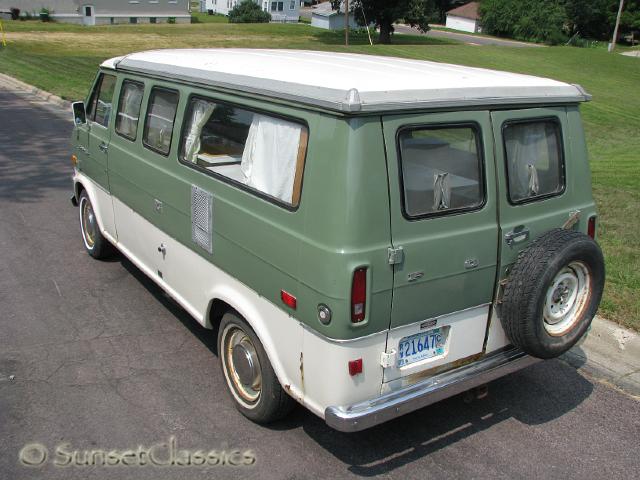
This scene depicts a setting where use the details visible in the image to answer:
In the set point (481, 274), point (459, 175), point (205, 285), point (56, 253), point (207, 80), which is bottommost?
point (56, 253)

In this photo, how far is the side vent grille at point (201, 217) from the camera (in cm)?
421

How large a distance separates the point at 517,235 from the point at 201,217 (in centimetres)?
201

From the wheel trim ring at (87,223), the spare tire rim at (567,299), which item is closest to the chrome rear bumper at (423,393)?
the spare tire rim at (567,299)

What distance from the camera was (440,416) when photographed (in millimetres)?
4301

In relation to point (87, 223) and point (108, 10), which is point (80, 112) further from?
point (108, 10)

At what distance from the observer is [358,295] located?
328 centimetres

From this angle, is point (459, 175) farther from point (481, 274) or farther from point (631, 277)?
point (631, 277)

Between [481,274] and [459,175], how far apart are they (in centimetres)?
58

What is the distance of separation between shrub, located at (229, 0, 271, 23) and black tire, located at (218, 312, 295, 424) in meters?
66.2

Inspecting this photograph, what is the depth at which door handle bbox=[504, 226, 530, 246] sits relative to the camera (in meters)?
3.79

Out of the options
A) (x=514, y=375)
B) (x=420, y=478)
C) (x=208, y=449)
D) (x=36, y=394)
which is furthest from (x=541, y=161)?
(x=36, y=394)

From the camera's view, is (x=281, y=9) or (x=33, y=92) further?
(x=281, y=9)

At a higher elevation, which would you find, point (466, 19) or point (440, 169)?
point (466, 19)

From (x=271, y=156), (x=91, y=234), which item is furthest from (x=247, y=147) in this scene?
(x=91, y=234)
